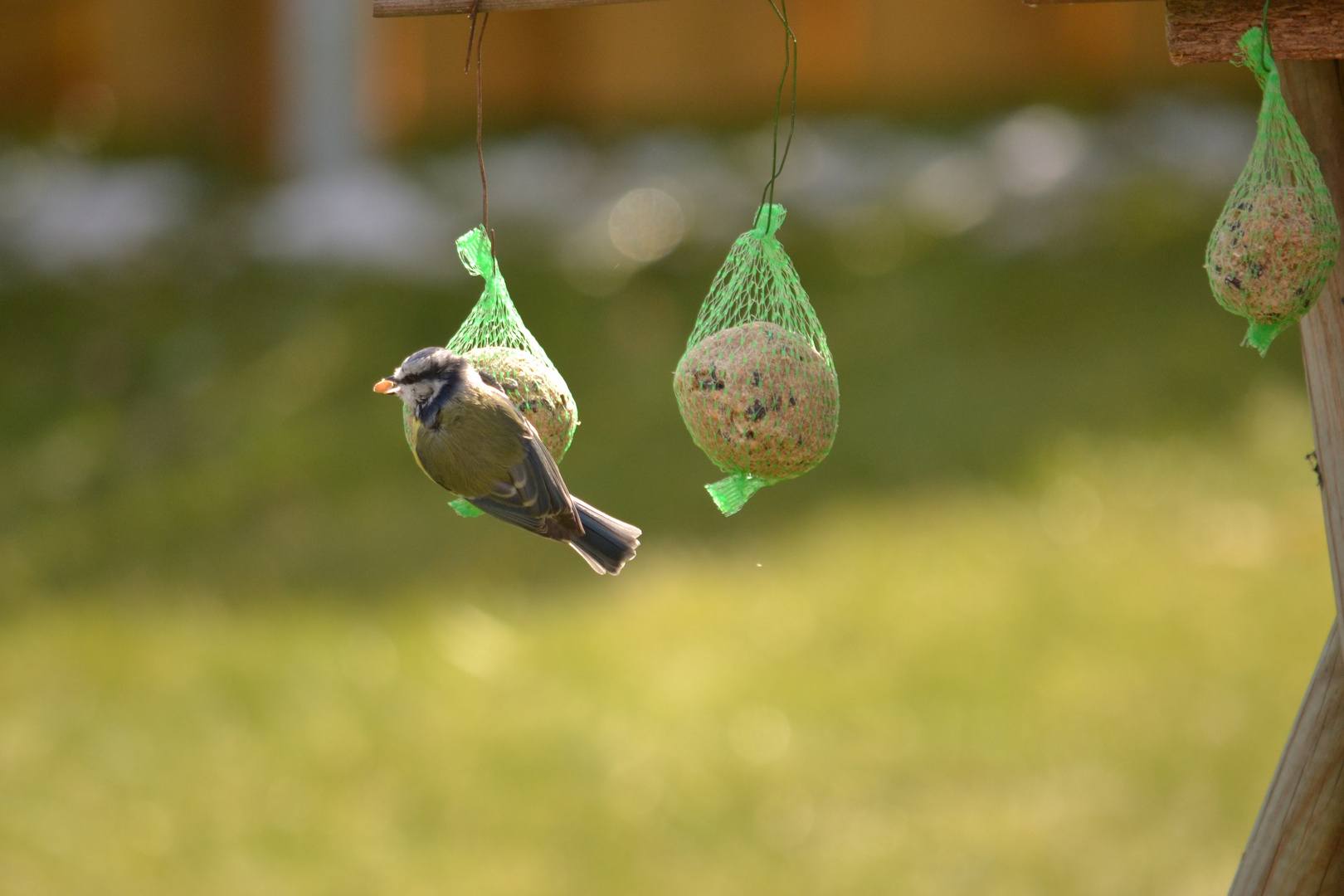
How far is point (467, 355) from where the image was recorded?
108 inches

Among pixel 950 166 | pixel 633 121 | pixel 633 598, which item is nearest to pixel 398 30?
pixel 633 121

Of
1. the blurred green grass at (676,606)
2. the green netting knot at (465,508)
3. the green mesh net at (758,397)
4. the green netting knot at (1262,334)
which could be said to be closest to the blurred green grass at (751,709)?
the blurred green grass at (676,606)

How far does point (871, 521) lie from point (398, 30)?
441 cm

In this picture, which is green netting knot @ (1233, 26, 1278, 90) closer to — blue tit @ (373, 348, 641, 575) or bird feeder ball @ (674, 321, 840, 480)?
bird feeder ball @ (674, 321, 840, 480)

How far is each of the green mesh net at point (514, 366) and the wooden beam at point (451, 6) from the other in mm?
461

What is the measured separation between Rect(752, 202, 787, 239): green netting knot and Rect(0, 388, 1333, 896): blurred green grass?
3.11m

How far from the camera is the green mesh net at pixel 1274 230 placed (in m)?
2.13

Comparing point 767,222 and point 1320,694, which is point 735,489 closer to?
point 767,222

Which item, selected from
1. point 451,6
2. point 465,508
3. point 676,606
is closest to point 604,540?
point 465,508

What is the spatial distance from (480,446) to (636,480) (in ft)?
14.1

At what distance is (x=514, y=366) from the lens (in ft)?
8.93

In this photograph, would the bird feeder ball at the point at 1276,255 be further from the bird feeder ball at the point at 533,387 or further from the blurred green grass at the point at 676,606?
the blurred green grass at the point at 676,606

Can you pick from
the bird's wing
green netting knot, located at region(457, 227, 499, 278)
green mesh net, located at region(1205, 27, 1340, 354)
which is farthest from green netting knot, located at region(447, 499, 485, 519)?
green mesh net, located at region(1205, 27, 1340, 354)

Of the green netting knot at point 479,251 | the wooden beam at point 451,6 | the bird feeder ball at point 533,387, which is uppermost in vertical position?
the wooden beam at point 451,6
